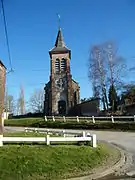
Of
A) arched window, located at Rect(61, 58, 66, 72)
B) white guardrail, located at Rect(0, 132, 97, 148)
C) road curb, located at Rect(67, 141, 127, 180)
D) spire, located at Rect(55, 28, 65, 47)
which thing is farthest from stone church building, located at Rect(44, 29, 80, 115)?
road curb, located at Rect(67, 141, 127, 180)

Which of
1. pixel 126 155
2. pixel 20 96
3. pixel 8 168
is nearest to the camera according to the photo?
pixel 8 168

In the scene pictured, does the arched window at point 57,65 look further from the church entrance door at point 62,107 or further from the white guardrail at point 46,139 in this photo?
the white guardrail at point 46,139

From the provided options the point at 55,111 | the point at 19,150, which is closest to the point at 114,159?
the point at 19,150

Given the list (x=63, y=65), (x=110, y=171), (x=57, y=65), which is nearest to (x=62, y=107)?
(x=63, y=65)

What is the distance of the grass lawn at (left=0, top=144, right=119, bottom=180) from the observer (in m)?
9.88

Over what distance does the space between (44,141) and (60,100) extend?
155 feet

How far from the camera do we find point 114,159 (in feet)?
42.6

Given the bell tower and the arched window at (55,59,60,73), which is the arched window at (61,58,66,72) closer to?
the bell tower

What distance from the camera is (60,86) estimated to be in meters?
62.2

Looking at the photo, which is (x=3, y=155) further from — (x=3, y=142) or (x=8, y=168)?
(x=3, y=142)

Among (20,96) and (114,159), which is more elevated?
(20,96)

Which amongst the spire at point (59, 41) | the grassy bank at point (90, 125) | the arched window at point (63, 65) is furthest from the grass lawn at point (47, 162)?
the spire at point (59, 41)

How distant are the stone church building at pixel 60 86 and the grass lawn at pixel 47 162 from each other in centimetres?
4679

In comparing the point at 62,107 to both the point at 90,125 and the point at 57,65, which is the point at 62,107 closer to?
the point at 57,65
